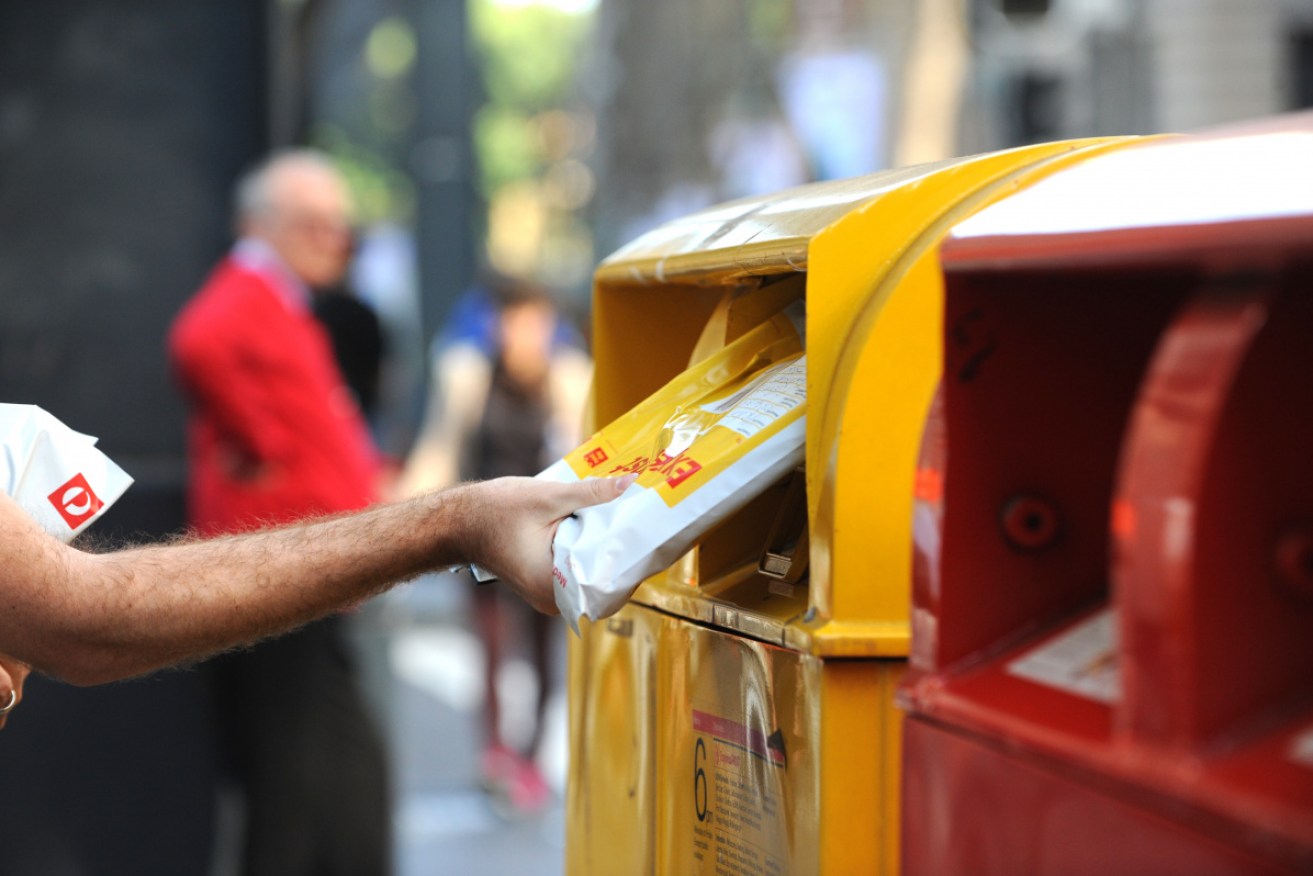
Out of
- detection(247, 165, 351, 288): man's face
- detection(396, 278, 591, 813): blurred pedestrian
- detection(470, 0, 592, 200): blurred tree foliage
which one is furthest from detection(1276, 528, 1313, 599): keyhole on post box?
detection(470, 0, 592, 200): blurred tree foliage

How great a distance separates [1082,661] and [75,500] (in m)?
1.27

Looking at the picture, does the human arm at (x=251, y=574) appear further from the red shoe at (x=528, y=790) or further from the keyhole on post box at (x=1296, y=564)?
the red shoe at (x=528, y=790)

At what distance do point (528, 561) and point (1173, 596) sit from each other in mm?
898

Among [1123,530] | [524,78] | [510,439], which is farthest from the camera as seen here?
[524,78]

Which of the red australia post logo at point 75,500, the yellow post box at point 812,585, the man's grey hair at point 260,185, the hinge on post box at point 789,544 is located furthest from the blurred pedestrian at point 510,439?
the red australia post logo at point 75,500

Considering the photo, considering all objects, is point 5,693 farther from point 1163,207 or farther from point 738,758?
point 1163,207

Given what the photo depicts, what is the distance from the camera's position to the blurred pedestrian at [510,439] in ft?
21.5

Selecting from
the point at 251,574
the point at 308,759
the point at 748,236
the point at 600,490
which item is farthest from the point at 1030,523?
the point at 308,759

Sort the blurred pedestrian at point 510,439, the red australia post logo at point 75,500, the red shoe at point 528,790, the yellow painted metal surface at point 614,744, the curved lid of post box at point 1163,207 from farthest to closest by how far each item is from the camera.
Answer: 1. the blurred pedestrian at point 510,439
2. the red shoe at point 528,790
3. the yellow painted metal surface at point 614,744
4. the red australia post logo at point 75,500
5. the curved lid of post box at point 1163,207

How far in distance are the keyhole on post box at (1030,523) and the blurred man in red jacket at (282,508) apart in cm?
300

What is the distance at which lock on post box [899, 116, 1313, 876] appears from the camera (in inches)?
51.7

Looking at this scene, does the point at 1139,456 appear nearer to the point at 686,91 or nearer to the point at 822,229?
the point at 822,229

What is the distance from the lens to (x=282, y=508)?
443cm

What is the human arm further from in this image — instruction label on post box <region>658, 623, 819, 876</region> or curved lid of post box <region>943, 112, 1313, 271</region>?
curved lid of post box <region>943, 112, 1313, 271</region>
